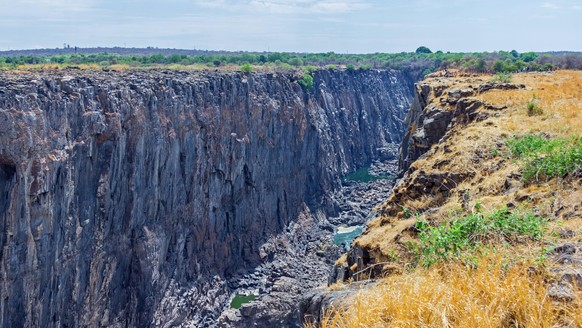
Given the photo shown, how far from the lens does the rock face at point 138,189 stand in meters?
27.0

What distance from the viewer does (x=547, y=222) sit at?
9180 mm

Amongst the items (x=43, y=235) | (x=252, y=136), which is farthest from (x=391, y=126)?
(x=43, y=235)

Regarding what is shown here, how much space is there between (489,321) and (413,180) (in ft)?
29.8

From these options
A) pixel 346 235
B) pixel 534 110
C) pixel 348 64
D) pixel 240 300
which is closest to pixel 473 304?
pixel 534 110

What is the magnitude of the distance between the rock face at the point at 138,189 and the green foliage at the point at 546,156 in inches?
868

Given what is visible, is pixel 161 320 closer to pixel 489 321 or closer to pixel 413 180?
pixel 413 180

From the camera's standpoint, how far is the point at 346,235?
181 feet

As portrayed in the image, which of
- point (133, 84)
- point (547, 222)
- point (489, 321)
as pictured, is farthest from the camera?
point (133, 84)

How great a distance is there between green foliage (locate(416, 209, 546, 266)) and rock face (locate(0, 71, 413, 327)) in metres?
22.7

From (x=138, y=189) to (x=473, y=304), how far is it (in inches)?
1256

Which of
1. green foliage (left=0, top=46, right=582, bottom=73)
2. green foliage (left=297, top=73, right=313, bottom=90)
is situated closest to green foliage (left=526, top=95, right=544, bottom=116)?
green foliage (left=0, top=46, right=582, bottom=73)

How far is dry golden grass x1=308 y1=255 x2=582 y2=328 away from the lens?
596 centimetres

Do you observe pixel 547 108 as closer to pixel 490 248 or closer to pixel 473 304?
pixel 490 248

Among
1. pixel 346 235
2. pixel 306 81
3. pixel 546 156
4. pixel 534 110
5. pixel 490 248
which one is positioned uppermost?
pixel 306 81
